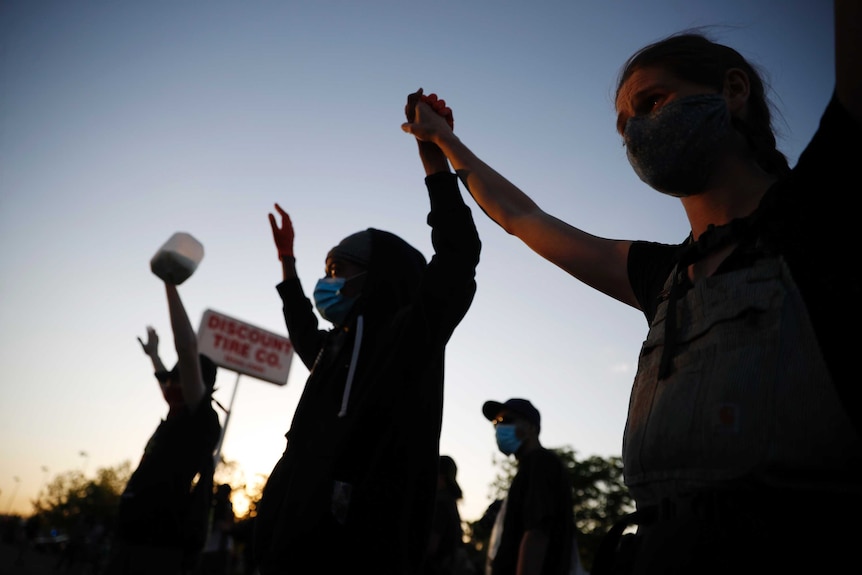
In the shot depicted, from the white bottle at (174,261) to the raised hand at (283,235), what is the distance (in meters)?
1.57

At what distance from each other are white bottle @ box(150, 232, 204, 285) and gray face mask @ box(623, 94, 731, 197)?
4933 millimetres

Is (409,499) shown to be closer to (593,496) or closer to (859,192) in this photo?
(859,192)

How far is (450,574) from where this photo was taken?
705cm

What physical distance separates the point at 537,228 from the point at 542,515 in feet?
11.6

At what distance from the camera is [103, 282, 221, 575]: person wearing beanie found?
469cm

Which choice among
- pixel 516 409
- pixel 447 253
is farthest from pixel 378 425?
pixel 516 409

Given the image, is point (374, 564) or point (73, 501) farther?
point (73, 501)

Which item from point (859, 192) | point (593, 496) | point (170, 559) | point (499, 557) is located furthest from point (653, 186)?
point (593, 496)

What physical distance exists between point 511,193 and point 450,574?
5.97 metres

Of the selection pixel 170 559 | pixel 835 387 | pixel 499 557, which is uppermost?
pixel 835 387

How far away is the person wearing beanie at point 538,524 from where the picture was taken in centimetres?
489

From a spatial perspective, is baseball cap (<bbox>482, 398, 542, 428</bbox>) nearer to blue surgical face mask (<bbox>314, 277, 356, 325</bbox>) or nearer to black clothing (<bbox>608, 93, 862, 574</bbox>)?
blue surgical face mask (<bbox>314, 277, 356, 325</bbox>)

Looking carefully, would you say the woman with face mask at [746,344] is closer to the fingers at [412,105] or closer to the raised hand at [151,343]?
the fingers at [412,105]

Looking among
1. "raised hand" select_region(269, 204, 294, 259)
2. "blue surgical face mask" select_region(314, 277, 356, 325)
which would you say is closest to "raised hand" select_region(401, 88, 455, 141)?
"blue surgical face mask" select_region(314, 277, 356, 325)
